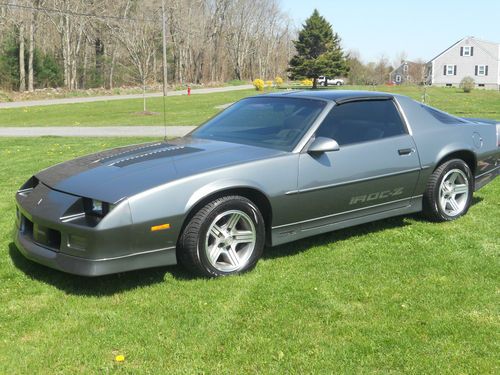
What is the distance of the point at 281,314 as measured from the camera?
3.54m

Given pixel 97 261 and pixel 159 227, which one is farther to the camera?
pixel 159 227

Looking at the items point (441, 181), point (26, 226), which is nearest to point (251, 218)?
point (26, 226)

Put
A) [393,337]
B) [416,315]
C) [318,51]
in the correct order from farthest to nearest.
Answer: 1. [318,51]
2. [416,315]
3. [393,337]

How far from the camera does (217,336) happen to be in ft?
10.7

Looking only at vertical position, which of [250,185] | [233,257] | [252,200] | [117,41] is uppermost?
[117,41]

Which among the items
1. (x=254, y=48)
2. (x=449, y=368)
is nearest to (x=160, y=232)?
(x=449, y=368)

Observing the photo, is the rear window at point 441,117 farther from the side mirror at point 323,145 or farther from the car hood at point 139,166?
the car hood at point 139,166

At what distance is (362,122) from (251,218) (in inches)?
62.0

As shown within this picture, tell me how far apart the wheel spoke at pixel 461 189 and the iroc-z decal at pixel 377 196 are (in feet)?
3.07

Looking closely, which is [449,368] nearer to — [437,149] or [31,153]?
[437,149]

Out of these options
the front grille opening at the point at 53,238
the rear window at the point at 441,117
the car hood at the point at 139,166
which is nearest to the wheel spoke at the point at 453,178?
the rear window at the point at 441,117

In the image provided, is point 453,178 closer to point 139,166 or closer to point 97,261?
point 139,166

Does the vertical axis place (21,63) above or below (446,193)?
above

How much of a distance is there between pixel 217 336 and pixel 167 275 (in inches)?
41.3
